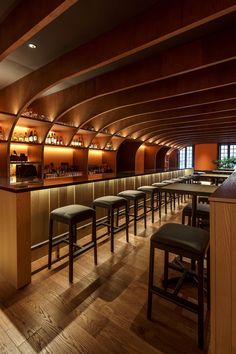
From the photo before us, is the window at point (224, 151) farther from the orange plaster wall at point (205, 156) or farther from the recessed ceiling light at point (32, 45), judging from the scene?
the recessed ceiling light at point (32, 45)

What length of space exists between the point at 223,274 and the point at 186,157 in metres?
14.4

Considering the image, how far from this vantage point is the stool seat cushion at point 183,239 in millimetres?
1431

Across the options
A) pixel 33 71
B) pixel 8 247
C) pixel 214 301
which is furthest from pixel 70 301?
pixel 33 71

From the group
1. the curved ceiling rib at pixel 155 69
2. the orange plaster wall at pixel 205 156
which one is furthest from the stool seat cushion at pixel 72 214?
the orange plaster wall at pixel 205 156

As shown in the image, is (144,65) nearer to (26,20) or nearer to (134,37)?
(134,37)

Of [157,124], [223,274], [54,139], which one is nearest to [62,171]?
[54,139]

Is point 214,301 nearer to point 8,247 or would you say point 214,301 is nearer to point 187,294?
point 187,294

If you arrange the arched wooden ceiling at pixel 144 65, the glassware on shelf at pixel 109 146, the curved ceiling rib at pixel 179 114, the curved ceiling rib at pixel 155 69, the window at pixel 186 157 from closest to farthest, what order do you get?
the arched wooden ceiling at pixel 144 65
the curved ceiling rib at pixel 155 69
the curved ceiling rib at pixel 179 114
the glassware on shelf at pixel 109 146
the window at pixel 186 157

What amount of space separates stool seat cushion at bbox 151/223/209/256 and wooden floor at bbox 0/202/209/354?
67 cm

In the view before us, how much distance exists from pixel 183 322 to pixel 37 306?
128 centimetres

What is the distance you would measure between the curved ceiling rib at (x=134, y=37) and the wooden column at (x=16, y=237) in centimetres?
182

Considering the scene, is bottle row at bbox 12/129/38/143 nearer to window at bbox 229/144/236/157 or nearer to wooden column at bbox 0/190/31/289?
wooden column at bbox 0/190/31/289

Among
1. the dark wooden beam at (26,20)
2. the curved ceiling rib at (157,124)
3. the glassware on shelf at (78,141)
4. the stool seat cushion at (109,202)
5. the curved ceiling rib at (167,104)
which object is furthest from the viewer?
the curved ceiling rib at (157,124)

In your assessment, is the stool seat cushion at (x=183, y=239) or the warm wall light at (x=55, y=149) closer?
the stool seat cushion at (x=183, y=239)
